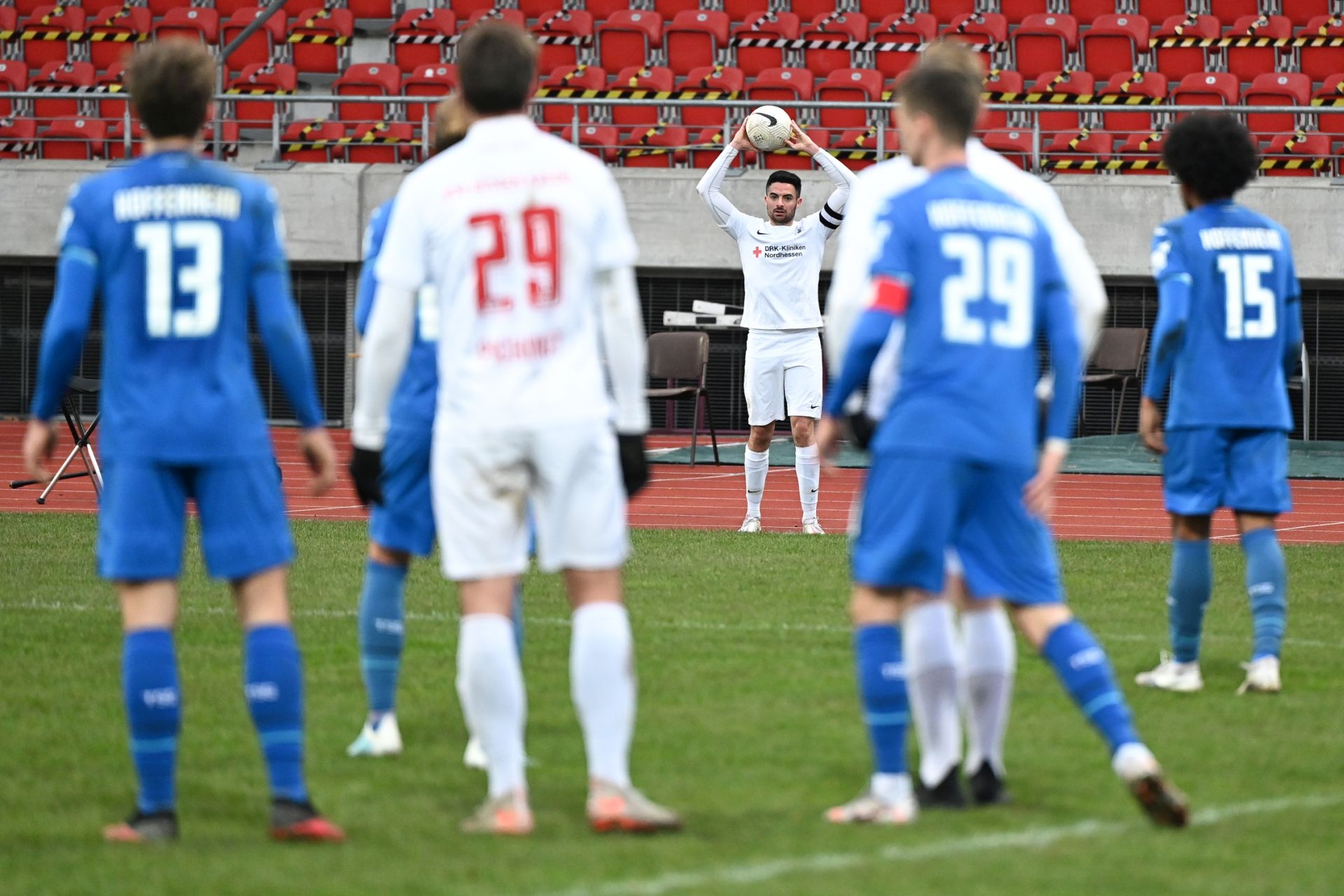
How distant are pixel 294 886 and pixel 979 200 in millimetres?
2328

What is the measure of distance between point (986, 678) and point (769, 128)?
7.53 m

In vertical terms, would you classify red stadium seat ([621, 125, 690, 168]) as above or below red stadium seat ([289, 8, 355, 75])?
below

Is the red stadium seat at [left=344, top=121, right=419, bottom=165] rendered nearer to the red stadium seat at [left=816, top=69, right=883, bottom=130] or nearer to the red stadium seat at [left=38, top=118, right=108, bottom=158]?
the red stadium seat at [left=38, top=118, right=108, bottom=158]

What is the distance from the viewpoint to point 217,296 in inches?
185

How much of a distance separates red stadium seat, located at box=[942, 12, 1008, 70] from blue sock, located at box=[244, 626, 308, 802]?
1872 cm

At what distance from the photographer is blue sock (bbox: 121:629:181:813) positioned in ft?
15.4

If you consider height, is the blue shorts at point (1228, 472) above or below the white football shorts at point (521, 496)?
below

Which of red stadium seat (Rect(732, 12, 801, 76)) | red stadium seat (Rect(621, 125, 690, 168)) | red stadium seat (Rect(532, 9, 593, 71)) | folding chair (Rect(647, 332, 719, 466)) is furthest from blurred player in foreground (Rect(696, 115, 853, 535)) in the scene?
red stadium seat (Rect(532, 9, 593, 71))

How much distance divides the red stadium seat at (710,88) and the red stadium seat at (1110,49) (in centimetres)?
413

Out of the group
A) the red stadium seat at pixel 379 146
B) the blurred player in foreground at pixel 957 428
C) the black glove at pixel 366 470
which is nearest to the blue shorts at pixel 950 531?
the blurred player in foreground at pixel 957 428

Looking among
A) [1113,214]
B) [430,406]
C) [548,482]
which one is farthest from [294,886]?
[1113,214]

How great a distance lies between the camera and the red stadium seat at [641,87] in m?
21.7

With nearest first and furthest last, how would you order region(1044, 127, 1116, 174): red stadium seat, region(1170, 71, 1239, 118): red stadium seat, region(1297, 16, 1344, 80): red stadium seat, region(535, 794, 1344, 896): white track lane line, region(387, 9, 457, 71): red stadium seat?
region(535, 794, 1344, 896): white track lane line, region(1044, 127, 1116, 174): red stadium seat, region(1170, 71, 1239, 118): red stadium seat, region(1297, 16, 1344, 80): red stadium seat, region(387, 9, 457, 71): red stadium seat

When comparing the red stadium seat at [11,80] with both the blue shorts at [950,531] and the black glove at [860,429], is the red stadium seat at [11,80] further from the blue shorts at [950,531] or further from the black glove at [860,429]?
the blue shorts at [950,531]
